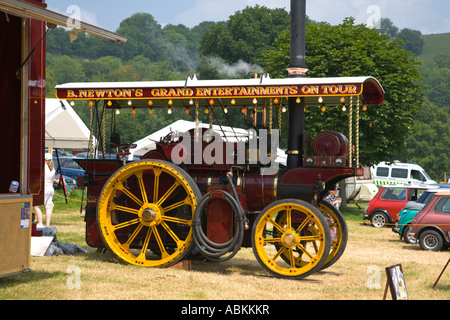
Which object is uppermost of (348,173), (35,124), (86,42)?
(86,42)

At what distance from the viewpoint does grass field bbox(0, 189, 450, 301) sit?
307 inches

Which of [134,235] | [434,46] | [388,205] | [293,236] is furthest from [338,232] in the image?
[434,46]

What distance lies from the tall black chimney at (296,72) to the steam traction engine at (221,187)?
21 millimetres

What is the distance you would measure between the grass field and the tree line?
2397 mm

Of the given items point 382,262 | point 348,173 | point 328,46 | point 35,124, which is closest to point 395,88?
point 328,46

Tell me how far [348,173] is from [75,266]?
4.00m

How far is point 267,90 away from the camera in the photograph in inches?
359

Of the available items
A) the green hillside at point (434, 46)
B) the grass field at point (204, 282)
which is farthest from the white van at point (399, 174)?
the green hillside at point (434, 46)

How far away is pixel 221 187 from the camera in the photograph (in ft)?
31.5

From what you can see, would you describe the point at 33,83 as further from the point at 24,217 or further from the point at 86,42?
the point at 86,42

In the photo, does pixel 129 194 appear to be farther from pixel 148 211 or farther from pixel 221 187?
pixel 221 187

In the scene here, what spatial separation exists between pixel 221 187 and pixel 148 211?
110 cm

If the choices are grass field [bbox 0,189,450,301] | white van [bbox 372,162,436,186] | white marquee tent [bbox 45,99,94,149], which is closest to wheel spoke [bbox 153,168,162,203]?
grass field [bbox 0,189,450,301]

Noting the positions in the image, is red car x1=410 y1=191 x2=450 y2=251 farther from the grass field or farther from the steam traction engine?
the steam traction engine
